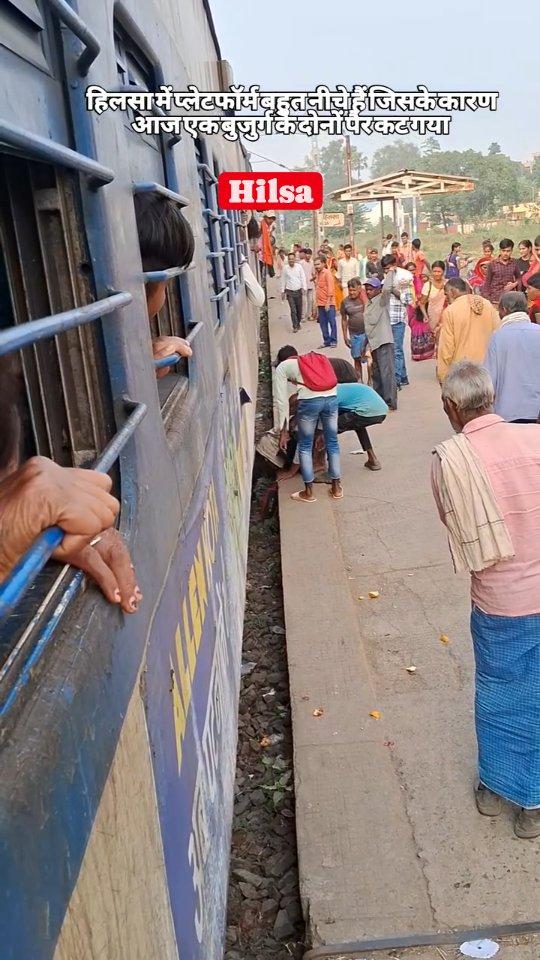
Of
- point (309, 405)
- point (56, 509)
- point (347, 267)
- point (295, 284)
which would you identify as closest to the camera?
point (56, 509)

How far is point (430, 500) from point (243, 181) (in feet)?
9.92

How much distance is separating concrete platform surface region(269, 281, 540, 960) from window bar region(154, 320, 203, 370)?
1839 millimetres

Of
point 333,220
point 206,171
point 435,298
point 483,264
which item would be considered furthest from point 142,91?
point 333,220

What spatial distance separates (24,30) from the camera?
1.22 metres

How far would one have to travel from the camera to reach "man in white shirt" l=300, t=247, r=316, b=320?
17281mm

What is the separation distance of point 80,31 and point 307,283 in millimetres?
16235

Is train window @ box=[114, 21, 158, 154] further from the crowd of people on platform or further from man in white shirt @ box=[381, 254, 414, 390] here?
A: man in white shirt @ box=[381, 254, 414, 390]

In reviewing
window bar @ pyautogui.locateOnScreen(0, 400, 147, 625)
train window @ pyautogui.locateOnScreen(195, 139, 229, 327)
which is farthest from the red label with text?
window bar @ pyautogui.locateOnScreen(0, 400, 147, 625)

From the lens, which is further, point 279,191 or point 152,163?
point 279,191

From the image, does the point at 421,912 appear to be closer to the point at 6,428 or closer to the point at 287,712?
the point at 287,712

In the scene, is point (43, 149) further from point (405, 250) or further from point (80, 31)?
point (405, 250)

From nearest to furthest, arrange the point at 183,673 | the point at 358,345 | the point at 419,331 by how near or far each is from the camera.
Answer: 1. the point at 183,673
2. the point at 358,345
3. the point at 419,331

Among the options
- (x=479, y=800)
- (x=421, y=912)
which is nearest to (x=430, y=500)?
(x=479, y=800)

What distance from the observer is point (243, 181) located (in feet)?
22.6
